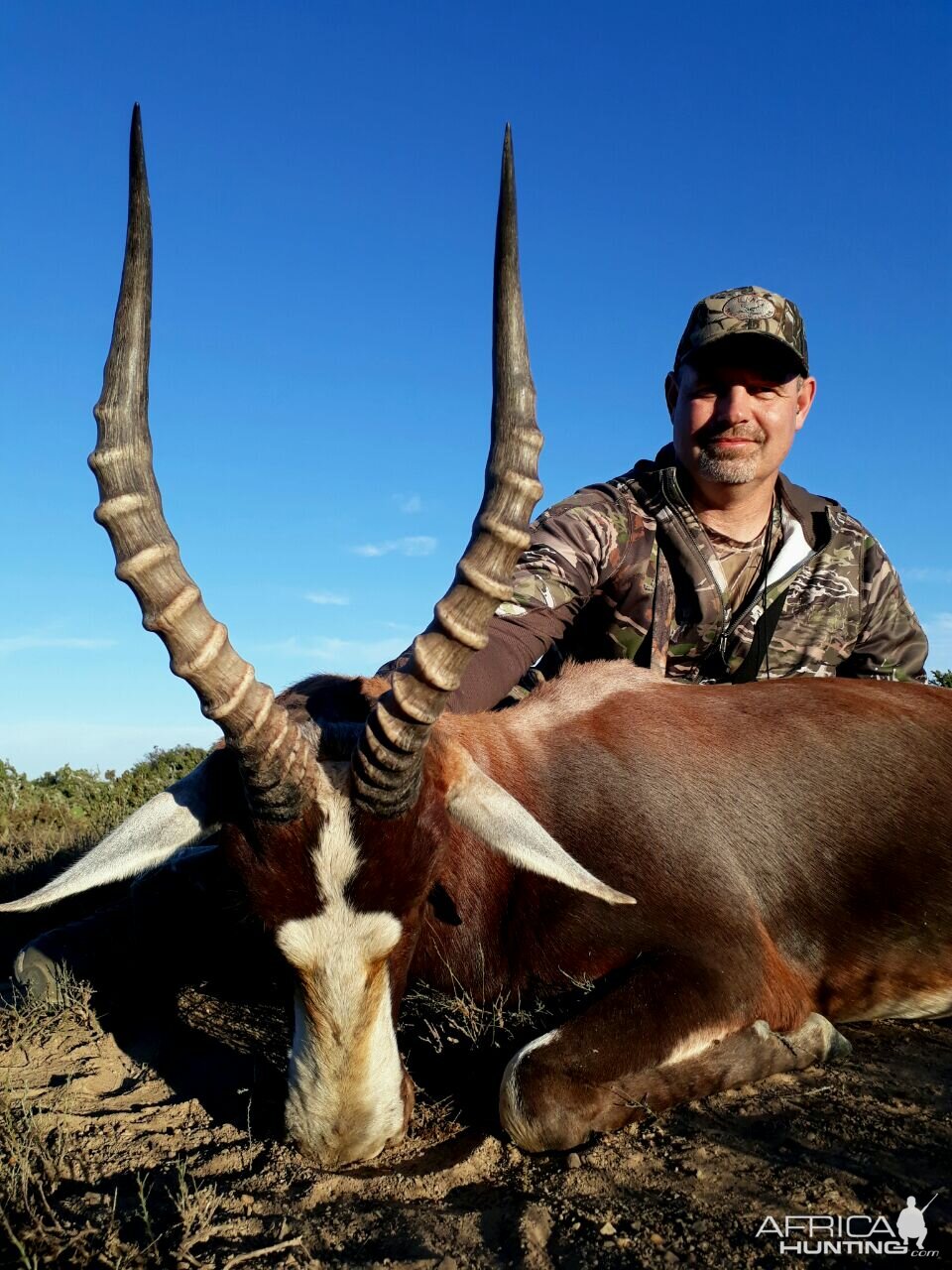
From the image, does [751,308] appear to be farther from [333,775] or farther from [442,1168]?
[442,1168]

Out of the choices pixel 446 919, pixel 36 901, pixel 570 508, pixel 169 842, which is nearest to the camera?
pixel 36 901

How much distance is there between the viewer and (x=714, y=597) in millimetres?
6828

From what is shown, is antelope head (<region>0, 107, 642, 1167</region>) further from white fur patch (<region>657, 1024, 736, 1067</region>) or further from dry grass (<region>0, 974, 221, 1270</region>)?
white fur patch (<region>657, 1024, 736, 1067</region>)

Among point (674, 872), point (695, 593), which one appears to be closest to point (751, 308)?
point (695, 593)

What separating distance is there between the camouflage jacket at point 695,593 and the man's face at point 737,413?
0.27m

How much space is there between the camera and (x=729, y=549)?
23.2ft

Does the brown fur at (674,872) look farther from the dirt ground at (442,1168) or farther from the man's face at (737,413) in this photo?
the man's face at (737,413)

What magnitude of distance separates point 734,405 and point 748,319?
55 cm

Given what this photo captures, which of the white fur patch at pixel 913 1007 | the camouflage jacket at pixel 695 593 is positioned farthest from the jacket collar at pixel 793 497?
the white fur patch at pixel 913 1007

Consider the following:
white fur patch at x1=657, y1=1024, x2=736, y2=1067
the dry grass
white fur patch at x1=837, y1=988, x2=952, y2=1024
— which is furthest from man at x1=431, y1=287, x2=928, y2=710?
the dry grass

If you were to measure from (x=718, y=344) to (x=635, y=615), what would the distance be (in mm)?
1897

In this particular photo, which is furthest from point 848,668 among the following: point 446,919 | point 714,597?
point 446,919

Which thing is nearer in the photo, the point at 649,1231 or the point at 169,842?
the point at 649,1231

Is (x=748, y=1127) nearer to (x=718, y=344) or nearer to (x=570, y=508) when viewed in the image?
(x=570, y=508)
